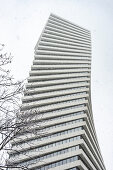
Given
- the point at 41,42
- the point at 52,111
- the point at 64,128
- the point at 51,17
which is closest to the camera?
the point at 64,128

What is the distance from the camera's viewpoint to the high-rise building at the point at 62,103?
59.7 m

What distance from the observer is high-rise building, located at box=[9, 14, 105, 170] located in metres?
59.7

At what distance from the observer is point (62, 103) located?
7375 centimetres

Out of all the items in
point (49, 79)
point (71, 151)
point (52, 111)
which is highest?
point (49, 79)

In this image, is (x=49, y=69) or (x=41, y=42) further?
(x=41, y=42)

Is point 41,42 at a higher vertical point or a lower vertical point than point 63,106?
higher

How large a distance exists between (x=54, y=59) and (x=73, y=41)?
15886 millimetres

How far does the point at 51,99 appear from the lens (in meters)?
74.3

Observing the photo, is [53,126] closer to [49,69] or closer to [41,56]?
[49,69]

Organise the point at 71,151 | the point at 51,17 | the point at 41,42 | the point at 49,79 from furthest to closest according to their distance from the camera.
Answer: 1. the point at 51,17
2. the point at 41,42
3. the point at 49,79
4. the point at 71,151

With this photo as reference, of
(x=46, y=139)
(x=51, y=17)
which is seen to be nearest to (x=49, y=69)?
(x=46, y=139)

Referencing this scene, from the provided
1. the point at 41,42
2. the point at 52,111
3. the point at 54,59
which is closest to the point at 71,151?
the point at 52,111

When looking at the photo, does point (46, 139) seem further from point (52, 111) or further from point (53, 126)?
point (52, 111)

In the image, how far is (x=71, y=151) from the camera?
60.9 meters
